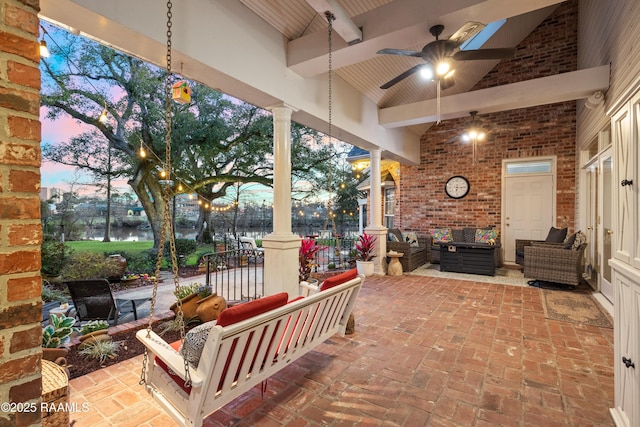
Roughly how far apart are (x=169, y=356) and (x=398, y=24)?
141 inches

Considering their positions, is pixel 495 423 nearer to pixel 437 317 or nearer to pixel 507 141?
pixel 437 317

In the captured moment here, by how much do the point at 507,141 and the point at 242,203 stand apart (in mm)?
9465

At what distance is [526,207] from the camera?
23.9 feet

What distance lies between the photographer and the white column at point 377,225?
648 centimetres

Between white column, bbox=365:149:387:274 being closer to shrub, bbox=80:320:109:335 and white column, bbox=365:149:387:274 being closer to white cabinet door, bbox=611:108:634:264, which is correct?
white cabinet door, bbox=611:108:634:264

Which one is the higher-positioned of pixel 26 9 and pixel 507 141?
pixel 507 141

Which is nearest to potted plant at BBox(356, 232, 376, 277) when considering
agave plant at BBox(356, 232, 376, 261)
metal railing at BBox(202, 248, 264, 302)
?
agave plant at BBox(356, 232, 376, 261)

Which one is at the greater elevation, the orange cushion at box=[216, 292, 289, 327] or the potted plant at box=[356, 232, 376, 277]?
Result: the orange cushion at box=[216, 292, 289, 327]

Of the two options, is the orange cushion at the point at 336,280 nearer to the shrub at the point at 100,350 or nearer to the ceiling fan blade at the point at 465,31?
the shrub at the point at 100,350

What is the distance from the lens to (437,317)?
3.82 meters

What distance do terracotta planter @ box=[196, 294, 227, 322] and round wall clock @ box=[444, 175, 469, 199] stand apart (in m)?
6.89

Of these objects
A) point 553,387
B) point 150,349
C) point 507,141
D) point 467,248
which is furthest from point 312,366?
point 507,141

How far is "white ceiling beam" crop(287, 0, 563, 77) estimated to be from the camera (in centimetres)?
287

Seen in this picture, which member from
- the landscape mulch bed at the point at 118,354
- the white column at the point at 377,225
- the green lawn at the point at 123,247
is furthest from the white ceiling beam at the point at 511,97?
the green lawn at the point at 123,247
